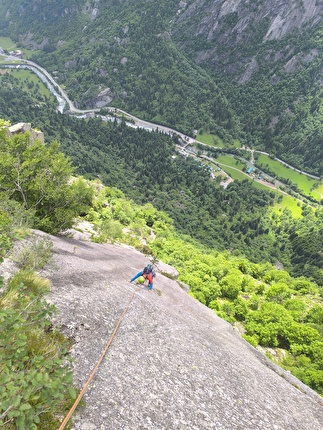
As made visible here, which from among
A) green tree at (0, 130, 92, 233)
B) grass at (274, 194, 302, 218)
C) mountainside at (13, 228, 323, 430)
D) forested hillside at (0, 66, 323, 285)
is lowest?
mountainside at (13, 228, 323, 430)

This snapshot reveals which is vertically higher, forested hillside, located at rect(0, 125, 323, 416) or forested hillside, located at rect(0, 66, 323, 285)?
forested hillside, located at rect(0, 66, 323, 285)

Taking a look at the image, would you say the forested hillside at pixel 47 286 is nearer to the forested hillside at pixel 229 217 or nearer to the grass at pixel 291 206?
the forested hillside at pixel 229 217

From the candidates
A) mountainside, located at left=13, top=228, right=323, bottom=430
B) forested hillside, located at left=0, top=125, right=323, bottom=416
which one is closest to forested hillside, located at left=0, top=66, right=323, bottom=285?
forested hillside, located at left=0, top=125, right=323, bottom=416

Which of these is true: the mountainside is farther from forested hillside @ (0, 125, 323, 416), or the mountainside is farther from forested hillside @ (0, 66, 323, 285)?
forested hillside @ (0, 66, 323, 285)

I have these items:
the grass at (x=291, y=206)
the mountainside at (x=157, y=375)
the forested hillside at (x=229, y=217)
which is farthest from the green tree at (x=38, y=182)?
the grass at (x=291, y=206)

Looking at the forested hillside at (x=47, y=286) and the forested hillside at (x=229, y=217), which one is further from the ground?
the forested hillside at (x=229, y=217)

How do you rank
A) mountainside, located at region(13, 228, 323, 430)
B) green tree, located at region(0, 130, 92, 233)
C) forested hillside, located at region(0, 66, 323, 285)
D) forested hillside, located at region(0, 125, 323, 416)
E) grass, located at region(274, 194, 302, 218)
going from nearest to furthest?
forested hillside, located at region(0, 125, 323, 416)
mountainside, located at region(13, 228, 323, 430)
green tree, located at region(0, 130, 92, 233)
forested hillside, located at region(0, 66, 323, 285)
grass, located at region(274, 194, 302, 218)

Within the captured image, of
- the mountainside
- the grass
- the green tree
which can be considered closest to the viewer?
the mountainside

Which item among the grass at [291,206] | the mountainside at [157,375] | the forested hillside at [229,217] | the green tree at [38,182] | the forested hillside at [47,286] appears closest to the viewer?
the forested hillside at [47,286]
